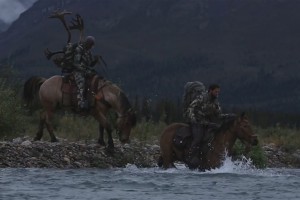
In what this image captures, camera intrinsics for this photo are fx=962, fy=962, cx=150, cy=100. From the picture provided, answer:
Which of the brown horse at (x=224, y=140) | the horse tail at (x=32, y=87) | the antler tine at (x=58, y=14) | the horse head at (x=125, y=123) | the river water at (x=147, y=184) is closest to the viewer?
the river water at (x=147, y=184)

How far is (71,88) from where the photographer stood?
2625 centimetres

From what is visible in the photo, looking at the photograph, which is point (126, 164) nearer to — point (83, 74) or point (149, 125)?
point (83, 74)

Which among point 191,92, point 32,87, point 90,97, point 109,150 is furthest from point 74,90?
point 191,92

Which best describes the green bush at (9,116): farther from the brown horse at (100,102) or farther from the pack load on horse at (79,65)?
the pack load on horse at (79,65)

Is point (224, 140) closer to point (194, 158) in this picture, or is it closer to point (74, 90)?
point (194, 158)

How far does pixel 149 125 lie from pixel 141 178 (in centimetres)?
1187

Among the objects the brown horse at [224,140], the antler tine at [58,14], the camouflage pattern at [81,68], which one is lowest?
the brown horse at [224,140]

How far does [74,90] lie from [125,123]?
1659 mm

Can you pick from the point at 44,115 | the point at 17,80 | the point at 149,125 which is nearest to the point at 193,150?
the point at 44,115

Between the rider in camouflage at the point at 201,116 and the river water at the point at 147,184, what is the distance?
1.62ft

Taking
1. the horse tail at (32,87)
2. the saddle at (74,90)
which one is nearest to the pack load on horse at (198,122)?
the saddle at (74,90)

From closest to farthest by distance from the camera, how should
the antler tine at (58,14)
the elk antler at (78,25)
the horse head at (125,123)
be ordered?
the horse head at (125,123) < the elk antler at (78,25) < the antler tine at (58,14)

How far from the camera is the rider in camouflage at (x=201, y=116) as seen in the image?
22.0m

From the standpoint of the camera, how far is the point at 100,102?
85.4 ft
